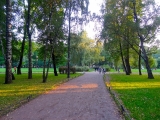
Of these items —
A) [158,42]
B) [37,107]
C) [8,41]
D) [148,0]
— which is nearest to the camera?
[37,107]

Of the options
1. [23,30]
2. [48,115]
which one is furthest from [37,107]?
[23,30]

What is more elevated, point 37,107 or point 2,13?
point 2,13

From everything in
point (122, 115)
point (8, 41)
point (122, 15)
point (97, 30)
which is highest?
point (122, 15)

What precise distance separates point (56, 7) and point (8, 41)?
6132mm

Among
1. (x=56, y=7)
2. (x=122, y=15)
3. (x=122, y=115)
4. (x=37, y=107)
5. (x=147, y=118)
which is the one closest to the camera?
(x=147, y=118)

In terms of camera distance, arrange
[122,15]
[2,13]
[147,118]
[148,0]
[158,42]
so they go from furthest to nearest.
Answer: [158,42]
[122,15]
[148,0]
[2,13]
[147,118]

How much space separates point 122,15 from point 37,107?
23.5m

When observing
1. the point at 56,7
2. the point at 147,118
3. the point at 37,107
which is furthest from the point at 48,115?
the point at 56,7

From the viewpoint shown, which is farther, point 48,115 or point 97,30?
point 97,30

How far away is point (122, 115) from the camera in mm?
7305

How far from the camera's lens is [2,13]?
24281 millimetres

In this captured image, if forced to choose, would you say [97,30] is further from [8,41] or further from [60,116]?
[60,116]

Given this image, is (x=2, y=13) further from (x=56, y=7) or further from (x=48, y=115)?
(x=48, y=115)

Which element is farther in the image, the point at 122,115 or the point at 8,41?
the point at 8,41
